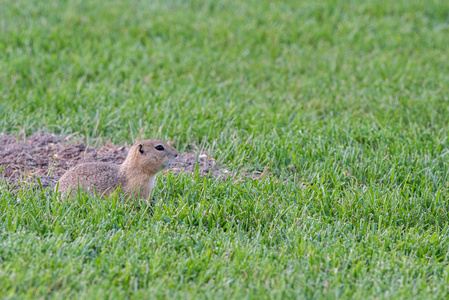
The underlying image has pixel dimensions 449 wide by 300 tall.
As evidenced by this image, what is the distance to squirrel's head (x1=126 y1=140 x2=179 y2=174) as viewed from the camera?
15.4 feet

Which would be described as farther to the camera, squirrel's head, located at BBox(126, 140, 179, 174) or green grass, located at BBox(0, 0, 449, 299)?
squirrel's head, located at BBox(126, 140, 179, 174)

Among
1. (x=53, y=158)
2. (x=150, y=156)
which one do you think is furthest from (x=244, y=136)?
(x=53, y=158)

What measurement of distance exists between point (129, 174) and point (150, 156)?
Answer: 0.21 m

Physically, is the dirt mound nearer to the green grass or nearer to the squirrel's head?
the green grass

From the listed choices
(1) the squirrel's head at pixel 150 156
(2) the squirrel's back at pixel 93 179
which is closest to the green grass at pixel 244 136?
(2) the squirrel's back at pixel 93 179

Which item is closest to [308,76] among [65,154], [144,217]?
[65,154]

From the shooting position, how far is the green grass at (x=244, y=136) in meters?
3.88

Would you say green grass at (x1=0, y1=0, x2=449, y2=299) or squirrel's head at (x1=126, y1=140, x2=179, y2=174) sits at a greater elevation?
squirrel's head at (x1=126, y1=140, x2=179, y2=174)

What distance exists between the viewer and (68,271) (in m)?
3.72

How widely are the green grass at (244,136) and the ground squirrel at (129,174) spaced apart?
0.17m

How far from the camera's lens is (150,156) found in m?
4.70

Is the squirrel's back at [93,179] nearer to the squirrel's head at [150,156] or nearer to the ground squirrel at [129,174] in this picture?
the ground squirrel at [129,174]

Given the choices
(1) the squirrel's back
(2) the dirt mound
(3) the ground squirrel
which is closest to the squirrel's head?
(3) the ground squirrel

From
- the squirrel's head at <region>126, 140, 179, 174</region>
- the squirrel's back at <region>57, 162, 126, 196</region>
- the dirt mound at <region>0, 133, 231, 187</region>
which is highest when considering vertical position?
the squirrel's head at <region>126, 140, 179, 174</region>
